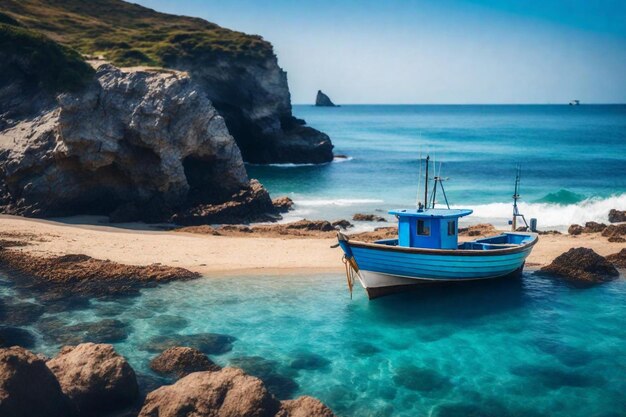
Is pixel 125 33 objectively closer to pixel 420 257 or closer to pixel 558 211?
pixel 558 211

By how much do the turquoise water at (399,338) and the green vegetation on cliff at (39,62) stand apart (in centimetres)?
1640

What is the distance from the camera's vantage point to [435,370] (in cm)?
1557

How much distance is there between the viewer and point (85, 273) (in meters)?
21.7

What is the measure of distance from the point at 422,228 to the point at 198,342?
927cm

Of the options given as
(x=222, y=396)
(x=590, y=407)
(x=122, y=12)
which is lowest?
(x=590, y=407)

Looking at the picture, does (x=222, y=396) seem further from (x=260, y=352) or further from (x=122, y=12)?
(x=122, y=12)

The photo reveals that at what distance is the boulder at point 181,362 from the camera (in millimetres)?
14484

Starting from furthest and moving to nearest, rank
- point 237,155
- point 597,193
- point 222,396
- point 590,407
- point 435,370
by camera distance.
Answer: point 597,193 < point 237,155 < point 435,370 < point 590,407 < point 222,396

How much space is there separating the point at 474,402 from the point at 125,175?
25.1 metres

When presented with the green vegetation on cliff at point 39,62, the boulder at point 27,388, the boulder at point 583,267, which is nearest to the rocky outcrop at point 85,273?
the boulder at point 27,388

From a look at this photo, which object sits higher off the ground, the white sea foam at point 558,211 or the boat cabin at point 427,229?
the boat cabin at point 427,229

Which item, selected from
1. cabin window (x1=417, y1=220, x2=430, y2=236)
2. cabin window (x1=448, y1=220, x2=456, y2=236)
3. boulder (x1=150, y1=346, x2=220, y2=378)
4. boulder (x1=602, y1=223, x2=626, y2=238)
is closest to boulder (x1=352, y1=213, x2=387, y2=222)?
boulder (x1=602, y1=223, x2=626, y2=238)

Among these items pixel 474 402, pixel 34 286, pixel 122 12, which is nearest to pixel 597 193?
pixel 474 402

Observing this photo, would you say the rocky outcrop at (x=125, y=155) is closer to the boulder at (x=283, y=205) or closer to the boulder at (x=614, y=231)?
the boulder at (x=283, y=205)
